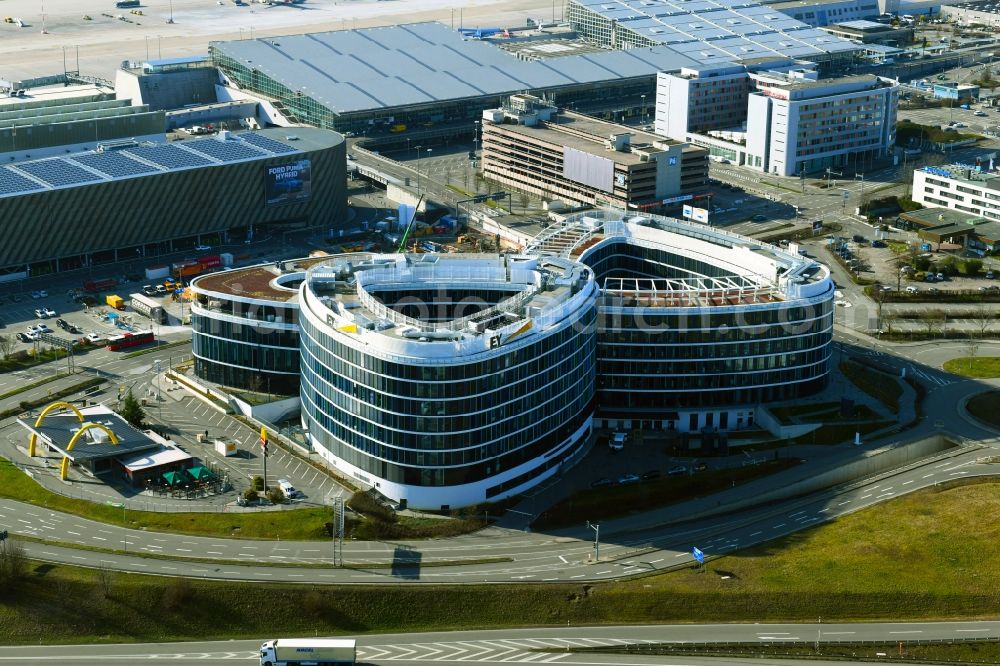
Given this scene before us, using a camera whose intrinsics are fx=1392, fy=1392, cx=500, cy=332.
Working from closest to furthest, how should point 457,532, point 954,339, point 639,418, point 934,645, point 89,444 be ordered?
1. point 934,645
2. point 457,532
3. point 89,444
4. point 639,418
5. point 954,339

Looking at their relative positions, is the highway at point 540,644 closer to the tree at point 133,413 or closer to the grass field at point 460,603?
the grass field at point 460,603

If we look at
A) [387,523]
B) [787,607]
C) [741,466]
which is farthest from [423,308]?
[787,607]

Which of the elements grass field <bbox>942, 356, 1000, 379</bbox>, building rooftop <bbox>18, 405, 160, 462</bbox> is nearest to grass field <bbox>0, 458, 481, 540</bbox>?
building rooftop <bbox>18, 405, 160, 462</bbox>

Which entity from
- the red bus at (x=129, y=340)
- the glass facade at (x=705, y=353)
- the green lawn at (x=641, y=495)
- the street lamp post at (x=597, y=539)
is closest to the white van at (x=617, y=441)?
the glass facade at (x=705, y=353)

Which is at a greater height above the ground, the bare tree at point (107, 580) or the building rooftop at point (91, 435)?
the building rooftop at point (91, 435)

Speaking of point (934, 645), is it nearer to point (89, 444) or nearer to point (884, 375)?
point (884, 375)

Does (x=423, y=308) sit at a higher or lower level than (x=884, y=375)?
higher
